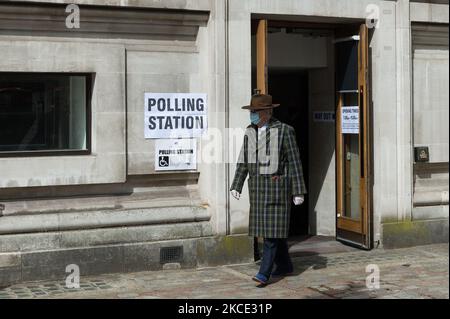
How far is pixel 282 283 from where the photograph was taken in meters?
8.32

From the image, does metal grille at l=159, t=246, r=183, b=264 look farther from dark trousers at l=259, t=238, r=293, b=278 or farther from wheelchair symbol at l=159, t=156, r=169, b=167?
dark trousers at l=259, t=238, r=293, b=278

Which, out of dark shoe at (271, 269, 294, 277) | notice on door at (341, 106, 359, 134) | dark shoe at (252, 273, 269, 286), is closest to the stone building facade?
notice on door at (341, 106, 359, 134)

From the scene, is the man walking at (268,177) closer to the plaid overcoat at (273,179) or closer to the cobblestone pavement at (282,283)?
the plaid overcoat at (273,179)

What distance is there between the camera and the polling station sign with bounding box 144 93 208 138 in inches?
362

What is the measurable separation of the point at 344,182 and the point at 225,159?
7.47ft

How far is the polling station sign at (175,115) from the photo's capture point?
920 cm

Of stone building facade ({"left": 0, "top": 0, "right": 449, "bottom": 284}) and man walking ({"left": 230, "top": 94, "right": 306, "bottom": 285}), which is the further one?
stone building facade ({"left": 0, "top": 0, "right": 449, "bottom": 284})

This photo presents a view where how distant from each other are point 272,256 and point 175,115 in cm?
229

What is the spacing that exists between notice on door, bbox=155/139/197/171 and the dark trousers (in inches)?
63.6

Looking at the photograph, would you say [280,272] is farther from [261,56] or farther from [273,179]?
[261,56]

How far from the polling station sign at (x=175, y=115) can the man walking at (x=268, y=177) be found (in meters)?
1.21

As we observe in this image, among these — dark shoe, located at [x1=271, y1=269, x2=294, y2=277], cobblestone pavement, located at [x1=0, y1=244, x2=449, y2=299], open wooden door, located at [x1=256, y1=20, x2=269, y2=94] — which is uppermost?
open wooden door, located at [x1=256, y1=20, x2=269, y2=94]

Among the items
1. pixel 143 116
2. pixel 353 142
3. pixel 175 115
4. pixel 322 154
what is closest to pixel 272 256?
pixel 175 115
